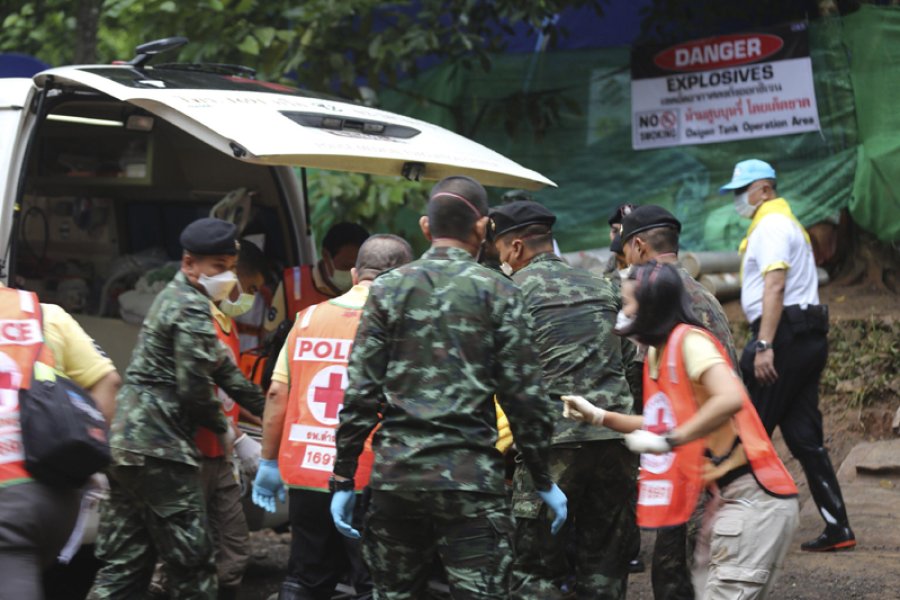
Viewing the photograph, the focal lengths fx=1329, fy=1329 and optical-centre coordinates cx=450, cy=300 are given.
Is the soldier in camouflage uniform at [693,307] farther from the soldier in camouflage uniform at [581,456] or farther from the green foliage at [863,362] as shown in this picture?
the green foliage at [863,362]

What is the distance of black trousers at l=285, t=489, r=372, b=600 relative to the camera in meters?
5.50

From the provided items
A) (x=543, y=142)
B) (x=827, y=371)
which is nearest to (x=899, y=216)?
(x=827, y=371)

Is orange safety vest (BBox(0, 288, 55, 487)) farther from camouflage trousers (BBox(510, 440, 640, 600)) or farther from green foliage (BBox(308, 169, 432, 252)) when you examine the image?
green foliage (BBox(308, 169, 432, 252))

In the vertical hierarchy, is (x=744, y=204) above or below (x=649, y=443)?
above

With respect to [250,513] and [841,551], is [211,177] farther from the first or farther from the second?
[841,551]

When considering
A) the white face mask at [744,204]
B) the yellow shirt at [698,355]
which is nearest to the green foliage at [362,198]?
the white face mask at [744,204]

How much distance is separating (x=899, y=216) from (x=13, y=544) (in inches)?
277

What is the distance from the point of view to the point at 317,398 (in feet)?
17.8

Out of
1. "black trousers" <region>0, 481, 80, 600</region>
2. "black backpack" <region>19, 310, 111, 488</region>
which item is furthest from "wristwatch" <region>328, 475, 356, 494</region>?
"black trousers" <region>0, 481, 80, 600</region>

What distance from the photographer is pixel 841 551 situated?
7043 millimetres

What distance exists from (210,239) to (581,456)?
5.82ft

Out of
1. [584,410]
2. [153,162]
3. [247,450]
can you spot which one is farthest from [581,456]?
[153,162]

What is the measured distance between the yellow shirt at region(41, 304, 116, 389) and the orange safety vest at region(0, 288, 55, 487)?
0.42 feet

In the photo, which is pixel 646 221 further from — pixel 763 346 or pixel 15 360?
pixel 15 360
